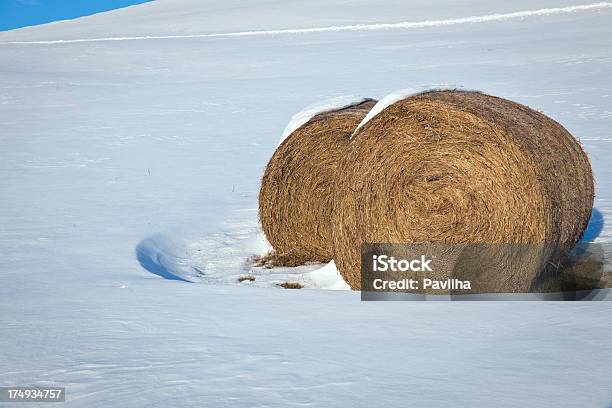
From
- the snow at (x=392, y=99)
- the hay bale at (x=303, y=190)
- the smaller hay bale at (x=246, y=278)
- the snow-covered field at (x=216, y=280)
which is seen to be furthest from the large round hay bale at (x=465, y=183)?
the hay bale at (x=303, y=190)

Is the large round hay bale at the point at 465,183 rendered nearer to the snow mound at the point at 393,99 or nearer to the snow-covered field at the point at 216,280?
the snow mound at the point at 393,99

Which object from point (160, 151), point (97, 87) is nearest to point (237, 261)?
point (160, 151)

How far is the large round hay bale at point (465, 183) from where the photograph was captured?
16.5 feet

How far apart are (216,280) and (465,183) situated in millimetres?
2035

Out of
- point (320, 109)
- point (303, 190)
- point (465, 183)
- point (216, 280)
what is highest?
point (320, 109)

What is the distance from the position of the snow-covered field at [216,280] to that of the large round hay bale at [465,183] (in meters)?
0.41

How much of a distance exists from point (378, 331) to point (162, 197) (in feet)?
17.5

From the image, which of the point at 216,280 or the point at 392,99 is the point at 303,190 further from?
the point at 392,99

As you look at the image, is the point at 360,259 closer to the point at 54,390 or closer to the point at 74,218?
the point at 54,390

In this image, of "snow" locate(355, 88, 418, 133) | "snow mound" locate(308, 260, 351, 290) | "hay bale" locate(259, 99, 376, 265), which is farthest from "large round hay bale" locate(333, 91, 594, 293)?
"hay bale" locate(259, 99, 376, 265)

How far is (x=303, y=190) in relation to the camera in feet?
22.5

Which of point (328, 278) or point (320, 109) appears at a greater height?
point (320, 109)

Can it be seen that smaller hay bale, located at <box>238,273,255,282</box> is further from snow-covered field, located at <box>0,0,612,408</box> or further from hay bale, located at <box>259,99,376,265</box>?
hay bale, located at <box>259,99,376,265</box>

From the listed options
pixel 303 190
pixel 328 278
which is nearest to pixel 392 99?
pixel 328 278
